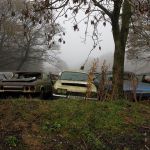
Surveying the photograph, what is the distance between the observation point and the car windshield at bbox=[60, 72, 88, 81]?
17297 mm

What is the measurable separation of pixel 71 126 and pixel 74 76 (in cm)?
905

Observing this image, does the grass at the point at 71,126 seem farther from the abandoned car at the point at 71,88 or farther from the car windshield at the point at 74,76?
the car windshield at the point at 74,76

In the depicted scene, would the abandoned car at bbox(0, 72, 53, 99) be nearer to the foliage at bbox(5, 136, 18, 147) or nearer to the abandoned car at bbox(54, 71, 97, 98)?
the abandoned car at bbox(54, 71, 97, 98)

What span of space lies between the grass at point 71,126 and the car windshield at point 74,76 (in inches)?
272

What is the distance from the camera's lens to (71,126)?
28.2ft

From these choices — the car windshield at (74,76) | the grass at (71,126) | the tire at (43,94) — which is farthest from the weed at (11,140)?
the car windshield at (74,76)

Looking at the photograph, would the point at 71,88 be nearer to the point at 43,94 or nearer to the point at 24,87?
the point at 43,94

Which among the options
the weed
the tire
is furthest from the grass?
the tire

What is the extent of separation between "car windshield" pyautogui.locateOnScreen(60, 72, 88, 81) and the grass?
6912 millimetres

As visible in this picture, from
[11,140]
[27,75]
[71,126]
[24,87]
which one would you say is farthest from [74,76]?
[11,140]

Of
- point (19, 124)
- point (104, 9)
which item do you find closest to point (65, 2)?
point (104, 9)

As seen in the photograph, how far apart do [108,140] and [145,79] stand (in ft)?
43.4

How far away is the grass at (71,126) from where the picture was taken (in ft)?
26.0

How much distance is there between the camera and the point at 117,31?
48.4 ft
